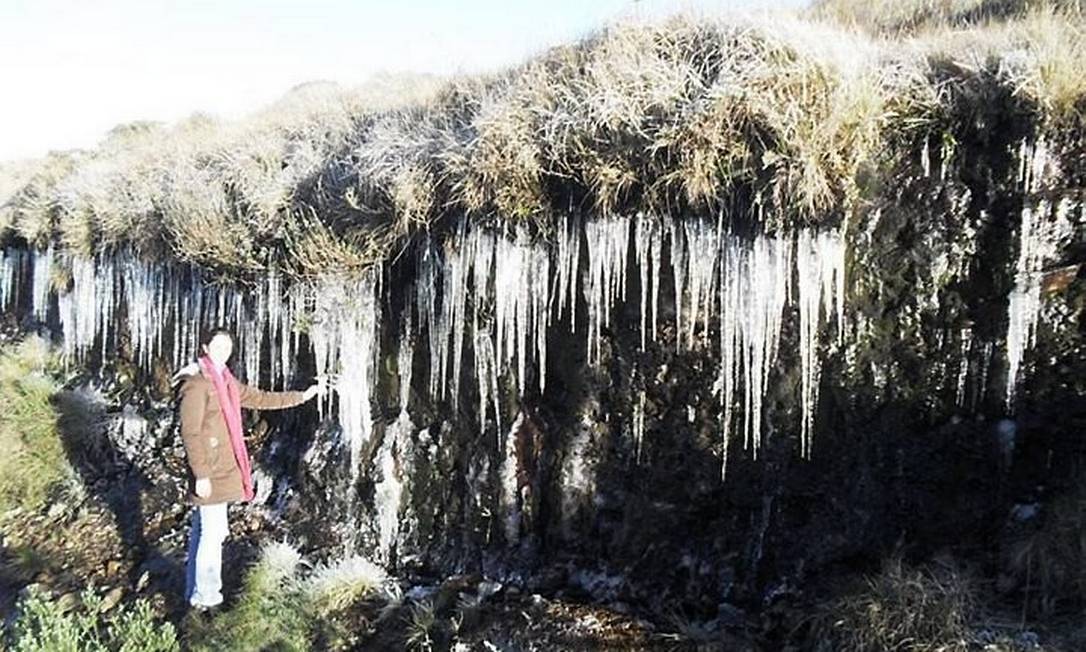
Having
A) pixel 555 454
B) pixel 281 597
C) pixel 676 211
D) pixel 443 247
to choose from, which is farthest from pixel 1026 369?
pixel 281 597

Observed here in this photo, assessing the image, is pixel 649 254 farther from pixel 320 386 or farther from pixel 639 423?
pixel 320 386

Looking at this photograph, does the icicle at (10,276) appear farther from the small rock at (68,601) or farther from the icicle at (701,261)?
the icicle at (701,261)

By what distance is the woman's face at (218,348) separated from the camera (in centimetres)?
595

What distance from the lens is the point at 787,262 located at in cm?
521

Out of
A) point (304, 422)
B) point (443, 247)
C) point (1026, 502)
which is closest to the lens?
point (1026, 502)

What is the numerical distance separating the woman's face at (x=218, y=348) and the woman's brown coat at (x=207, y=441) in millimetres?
156

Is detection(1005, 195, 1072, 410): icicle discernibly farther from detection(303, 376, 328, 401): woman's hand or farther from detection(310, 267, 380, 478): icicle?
detection(303, 376, 328, 401): woman's hand

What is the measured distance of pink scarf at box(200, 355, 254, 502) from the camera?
5.99m

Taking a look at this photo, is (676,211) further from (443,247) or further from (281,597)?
(281,597)

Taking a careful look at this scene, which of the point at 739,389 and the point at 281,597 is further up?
the point at 739,389

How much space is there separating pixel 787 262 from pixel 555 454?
2012mm

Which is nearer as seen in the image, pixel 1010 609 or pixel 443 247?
pixel 1010 609

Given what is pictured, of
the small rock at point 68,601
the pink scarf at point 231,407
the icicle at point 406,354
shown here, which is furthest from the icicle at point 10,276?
the icicle at point 406,354

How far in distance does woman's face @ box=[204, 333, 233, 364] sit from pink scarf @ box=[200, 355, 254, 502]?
58 millimetres
